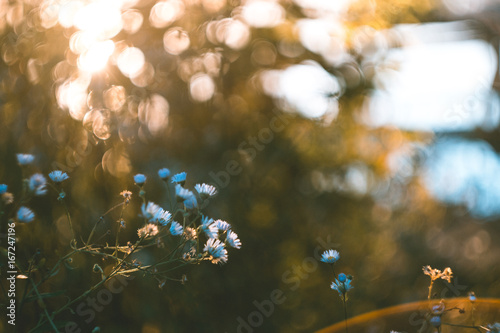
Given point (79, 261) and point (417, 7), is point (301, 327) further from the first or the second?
point (417, 7)

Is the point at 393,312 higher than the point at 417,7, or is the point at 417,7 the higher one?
the point at 417,7

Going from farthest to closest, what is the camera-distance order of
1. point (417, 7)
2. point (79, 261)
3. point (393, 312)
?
point (417, 7), point (393, 312), point (79, 261)

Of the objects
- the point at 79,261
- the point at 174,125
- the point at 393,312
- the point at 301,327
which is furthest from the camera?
the point at 174,125

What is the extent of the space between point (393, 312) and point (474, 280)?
68cm

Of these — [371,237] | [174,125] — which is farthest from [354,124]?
[174,125]

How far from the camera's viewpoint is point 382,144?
5.90 feet

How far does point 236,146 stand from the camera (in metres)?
1.66

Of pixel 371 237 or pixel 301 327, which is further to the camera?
pixel 371 237

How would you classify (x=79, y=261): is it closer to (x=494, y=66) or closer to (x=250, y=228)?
(x=250, y=228)

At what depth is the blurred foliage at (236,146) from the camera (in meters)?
1.32

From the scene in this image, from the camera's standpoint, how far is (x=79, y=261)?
1176 mm

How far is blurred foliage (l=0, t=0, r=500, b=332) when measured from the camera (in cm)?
132

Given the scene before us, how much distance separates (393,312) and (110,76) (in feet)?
4.14

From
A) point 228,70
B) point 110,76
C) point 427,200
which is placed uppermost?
point 110,76
